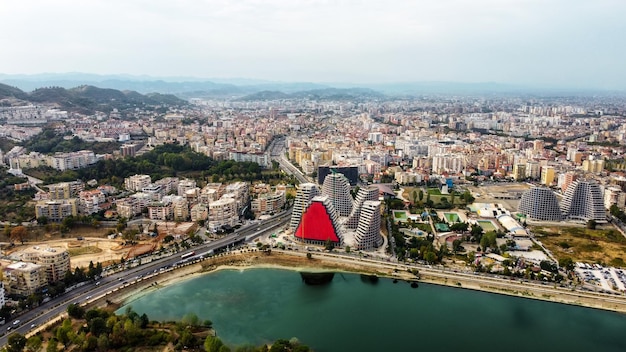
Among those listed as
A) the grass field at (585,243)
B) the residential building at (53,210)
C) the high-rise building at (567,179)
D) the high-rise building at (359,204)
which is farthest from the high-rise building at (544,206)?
the residential building at (53,210)

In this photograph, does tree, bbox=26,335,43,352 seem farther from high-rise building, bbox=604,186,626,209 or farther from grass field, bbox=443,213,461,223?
high-rise building, bbox=604,186,626,209

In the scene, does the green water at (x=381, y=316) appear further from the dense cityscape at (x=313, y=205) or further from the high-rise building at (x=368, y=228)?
the high-rise building at (x=368, y=228)

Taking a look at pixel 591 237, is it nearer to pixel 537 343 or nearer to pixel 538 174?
pixel 537 343

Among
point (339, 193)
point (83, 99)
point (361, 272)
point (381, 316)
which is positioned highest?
point (83, 99)

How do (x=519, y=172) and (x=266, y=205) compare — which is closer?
(x=266, y=205)

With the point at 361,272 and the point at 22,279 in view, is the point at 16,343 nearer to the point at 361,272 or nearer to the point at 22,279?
the point at 22,279

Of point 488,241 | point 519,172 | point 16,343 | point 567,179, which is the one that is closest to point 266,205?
point 488,241
